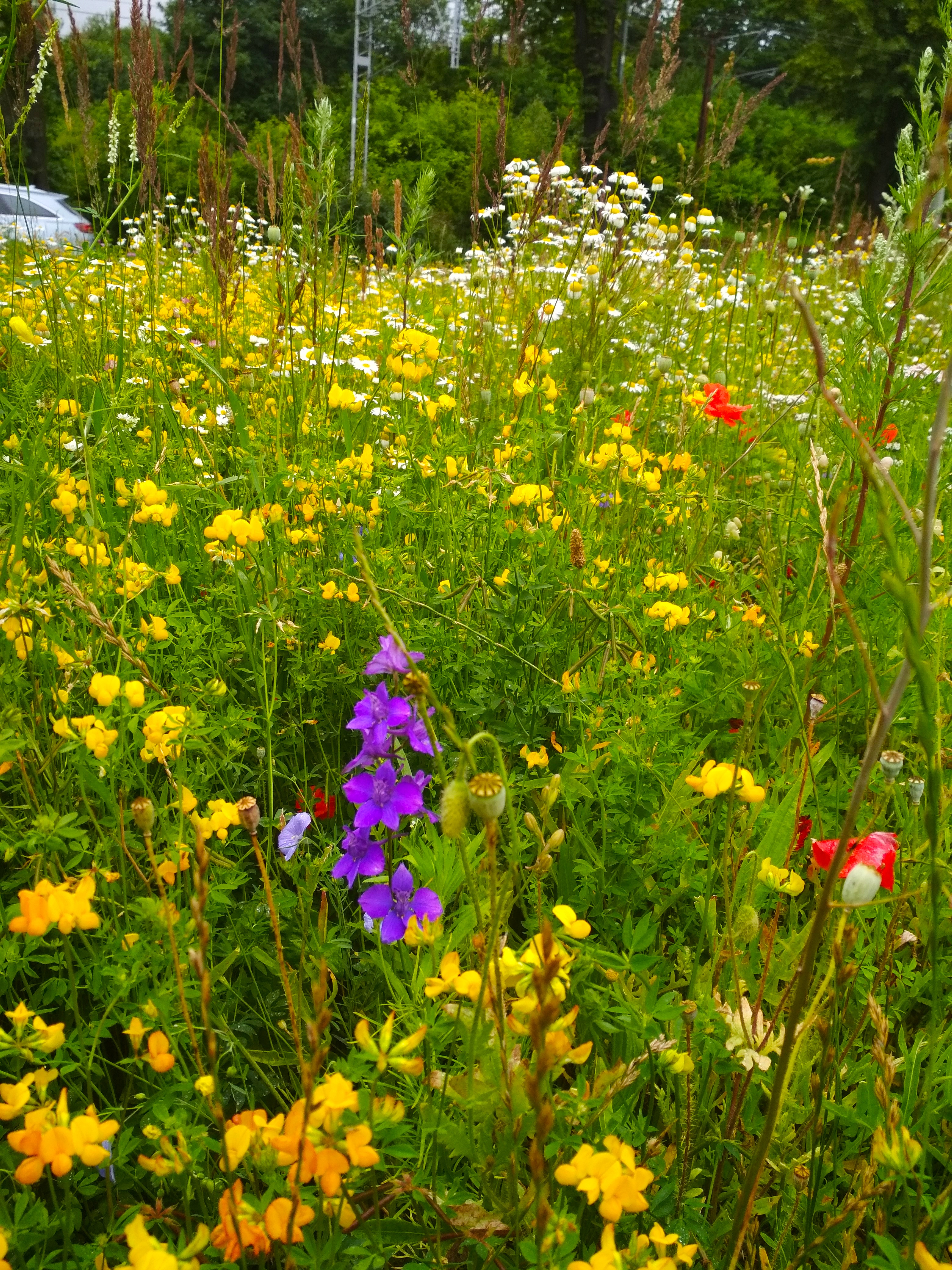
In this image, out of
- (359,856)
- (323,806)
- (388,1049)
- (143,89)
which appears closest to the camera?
(388,1049)

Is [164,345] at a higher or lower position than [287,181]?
lower

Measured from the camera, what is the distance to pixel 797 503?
2854 mm

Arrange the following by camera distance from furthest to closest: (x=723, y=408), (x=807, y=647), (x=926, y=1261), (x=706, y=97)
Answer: (x=706, y=97), (x=723, y=408), (x=807, y=647), (x=926, y=1261)

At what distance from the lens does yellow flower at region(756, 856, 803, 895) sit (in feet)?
3.52

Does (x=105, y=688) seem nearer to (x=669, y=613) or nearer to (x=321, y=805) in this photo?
(x=321, y=805)

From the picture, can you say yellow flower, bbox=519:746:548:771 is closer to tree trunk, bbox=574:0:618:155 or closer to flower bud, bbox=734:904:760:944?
flower bud, bbox=734:904:760:944

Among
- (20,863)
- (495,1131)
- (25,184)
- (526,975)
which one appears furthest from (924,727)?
(25,184)

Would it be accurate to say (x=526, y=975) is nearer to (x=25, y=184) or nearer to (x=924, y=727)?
(x=924, y=727)

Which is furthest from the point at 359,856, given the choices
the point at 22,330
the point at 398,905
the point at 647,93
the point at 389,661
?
the point at 647,93

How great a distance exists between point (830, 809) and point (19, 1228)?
143 centimetres

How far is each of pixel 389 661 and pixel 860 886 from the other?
1.73ft

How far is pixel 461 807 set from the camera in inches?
28.8

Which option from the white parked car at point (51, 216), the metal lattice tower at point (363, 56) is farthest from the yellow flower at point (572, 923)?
the white parked car at point (51, 216)

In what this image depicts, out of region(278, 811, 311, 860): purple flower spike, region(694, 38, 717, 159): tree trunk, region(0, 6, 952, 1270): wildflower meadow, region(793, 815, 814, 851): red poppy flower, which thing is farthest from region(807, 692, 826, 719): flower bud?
region(694, 38, 717, 159): tree trunk
